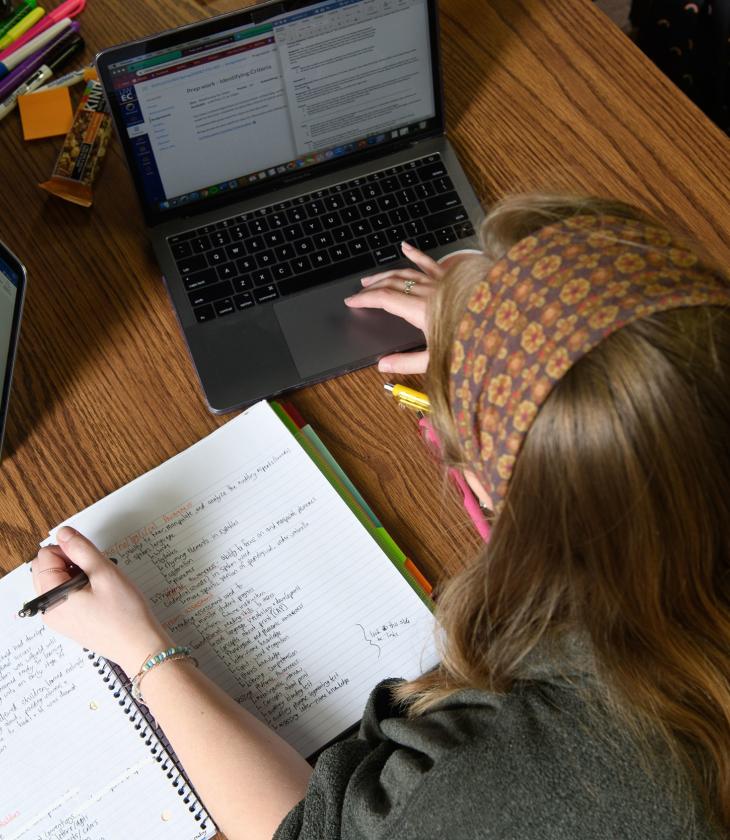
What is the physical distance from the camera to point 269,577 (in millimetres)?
796

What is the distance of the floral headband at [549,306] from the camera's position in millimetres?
518

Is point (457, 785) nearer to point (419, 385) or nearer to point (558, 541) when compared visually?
point (558, 541)

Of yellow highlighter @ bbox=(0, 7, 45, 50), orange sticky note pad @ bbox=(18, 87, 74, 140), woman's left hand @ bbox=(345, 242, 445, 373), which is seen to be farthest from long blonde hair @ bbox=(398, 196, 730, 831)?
yellow highlighter @ bbox=(0, 7, 45, 50)

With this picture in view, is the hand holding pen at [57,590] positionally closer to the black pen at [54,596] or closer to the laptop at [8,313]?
the black pen at [54,596]

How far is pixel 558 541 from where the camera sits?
580 millimetres

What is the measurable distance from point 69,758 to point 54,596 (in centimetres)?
13

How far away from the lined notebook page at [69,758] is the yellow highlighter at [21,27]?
71 centimetres

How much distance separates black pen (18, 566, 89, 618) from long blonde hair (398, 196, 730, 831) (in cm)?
31

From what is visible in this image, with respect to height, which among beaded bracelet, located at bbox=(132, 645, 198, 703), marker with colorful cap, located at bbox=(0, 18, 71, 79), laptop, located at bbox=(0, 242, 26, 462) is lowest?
beaded bracelet, located at bbox=(132, 645, 198, 703)

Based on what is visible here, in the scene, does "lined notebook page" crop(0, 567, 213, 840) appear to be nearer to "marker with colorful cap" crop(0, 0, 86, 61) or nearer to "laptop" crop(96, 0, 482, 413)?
"laptop" crop(96, 0, 482, 413)

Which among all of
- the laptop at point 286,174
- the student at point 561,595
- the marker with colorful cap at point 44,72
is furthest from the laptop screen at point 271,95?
the student at point 561,595

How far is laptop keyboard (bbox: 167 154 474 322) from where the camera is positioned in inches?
36.6

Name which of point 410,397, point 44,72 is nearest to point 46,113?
point 44,72

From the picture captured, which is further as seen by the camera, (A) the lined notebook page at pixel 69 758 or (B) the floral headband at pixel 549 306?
(A) the lined notebook page at pixel 69 758
